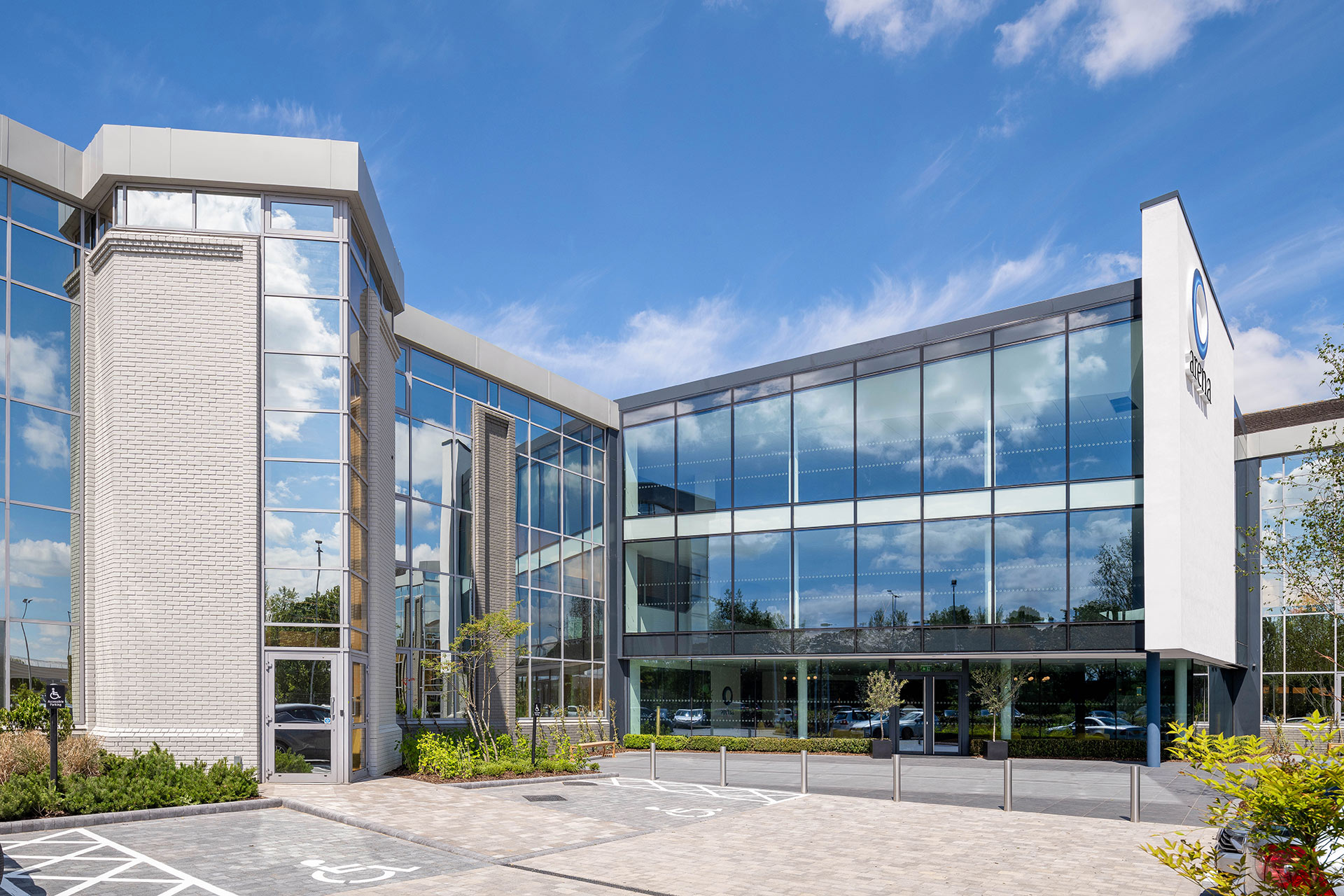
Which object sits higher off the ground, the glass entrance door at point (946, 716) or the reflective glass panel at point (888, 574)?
the reflective glass panel at point (888, 574)

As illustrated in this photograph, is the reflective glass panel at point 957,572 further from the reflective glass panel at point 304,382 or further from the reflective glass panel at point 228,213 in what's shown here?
the reflective glass panel at point 228,213

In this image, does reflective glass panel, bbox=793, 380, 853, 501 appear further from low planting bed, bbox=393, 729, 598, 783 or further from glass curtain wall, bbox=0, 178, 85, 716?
glass curtain wall, bbox=0, 178, 85, 716

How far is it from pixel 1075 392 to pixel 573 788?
52.2ft

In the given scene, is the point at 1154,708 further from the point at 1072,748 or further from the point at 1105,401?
the point at 1105,401

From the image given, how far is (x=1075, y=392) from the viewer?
25.5 m

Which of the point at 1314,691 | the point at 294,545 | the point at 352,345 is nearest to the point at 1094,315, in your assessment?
the point at 1314,691

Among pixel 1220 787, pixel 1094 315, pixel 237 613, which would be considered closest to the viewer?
pixel 1220 787

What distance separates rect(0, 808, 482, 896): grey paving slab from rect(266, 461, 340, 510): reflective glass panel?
5898 mm

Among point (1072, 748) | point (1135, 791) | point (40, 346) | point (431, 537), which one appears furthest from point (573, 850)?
point (1072, 748)

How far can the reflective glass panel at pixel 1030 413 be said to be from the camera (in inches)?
1014

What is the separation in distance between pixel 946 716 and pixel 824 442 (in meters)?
8.30

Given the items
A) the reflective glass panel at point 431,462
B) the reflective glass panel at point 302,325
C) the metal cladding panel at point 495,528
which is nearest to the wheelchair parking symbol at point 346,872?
the reflective glass panel at point 302,325

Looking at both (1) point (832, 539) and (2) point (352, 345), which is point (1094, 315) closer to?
(1) point (832, 539)

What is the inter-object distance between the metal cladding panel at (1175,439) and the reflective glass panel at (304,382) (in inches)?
726
